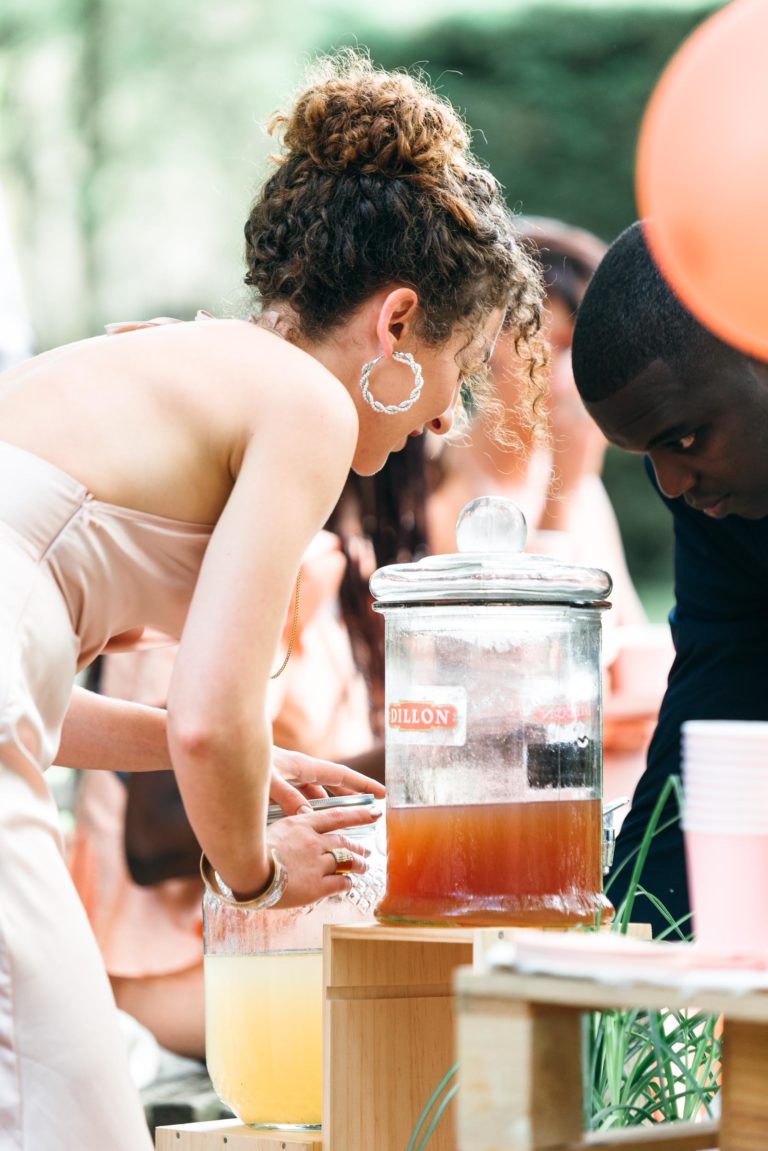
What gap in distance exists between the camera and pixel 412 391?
59.3 inches

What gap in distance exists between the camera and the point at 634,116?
345 cm

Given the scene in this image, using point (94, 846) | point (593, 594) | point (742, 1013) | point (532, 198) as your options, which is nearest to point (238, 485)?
point (593, 594)

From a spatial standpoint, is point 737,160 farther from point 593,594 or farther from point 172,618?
point 172,618

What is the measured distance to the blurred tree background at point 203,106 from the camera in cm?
346

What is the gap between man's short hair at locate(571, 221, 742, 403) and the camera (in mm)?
1814

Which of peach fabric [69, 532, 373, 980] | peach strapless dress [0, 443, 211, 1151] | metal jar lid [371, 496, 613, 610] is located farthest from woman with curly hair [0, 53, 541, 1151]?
peach fabric [69, 532, 373, 980]

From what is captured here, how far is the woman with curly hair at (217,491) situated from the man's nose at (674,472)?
13.5 inches

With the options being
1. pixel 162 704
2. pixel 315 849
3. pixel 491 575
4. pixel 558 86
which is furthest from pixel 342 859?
pixel 558 86

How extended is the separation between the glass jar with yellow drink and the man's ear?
0.44 m

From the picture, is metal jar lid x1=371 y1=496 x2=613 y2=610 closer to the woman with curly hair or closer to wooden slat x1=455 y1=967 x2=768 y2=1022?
the woman with curly hair

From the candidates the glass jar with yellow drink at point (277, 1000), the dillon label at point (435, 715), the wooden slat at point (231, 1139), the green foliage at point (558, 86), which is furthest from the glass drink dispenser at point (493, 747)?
the green foliage at point (558, 86)

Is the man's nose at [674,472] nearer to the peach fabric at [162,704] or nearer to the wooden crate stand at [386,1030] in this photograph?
the wooden crate stand at [386,1030]

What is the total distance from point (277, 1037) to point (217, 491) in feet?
1.92

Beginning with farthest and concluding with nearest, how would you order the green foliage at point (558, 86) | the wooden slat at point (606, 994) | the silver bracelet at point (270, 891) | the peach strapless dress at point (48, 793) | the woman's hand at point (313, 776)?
1. the green foliage at point (558, 86)
2. the woman's hand at point (313, 776)
3. the silver bracelet at point (270, 891)
4. the peach strapless dress at point (48, 793)
5. the wooden slat at point (606, 994)
